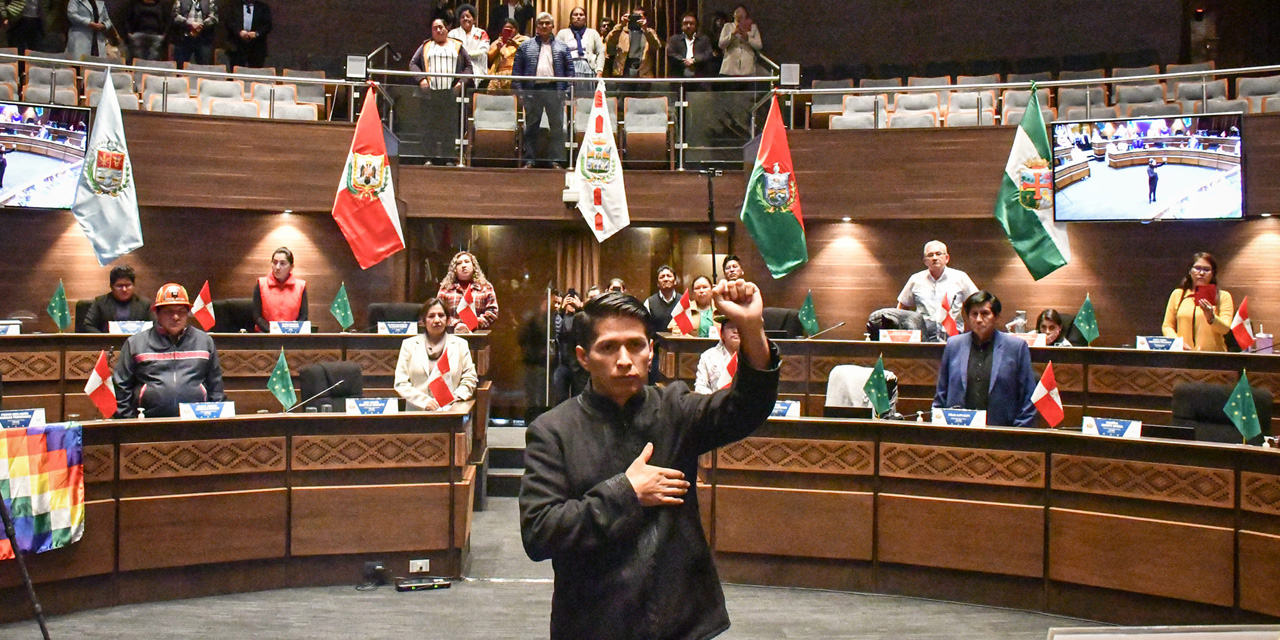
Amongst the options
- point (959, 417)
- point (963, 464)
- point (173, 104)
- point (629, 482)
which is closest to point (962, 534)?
point (963, 464)

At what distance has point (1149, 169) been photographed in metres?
9.38

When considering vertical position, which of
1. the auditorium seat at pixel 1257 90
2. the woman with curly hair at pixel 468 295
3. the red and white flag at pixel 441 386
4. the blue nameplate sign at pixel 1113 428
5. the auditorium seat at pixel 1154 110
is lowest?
the blue nameplate sign at pixel 1113 428

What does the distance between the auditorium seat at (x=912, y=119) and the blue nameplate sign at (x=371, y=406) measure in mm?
6314

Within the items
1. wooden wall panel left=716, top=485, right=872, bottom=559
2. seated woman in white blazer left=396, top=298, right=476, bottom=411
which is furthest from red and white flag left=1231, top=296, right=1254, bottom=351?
seated woman in white blazer left=396, top=298, right=476, bottom=411

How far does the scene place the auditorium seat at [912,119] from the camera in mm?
10336

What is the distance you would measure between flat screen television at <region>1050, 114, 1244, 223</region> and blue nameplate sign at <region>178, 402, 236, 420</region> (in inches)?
273

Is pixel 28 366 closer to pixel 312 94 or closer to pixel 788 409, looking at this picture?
pixel 312 94

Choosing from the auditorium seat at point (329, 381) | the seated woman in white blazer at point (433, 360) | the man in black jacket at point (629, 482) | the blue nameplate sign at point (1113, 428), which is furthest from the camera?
the seated woman in white blazer at point (433, 360)

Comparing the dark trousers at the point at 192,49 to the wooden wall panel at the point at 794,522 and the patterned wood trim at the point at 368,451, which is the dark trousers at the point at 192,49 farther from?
the wooden wall panel at the point at 794,522

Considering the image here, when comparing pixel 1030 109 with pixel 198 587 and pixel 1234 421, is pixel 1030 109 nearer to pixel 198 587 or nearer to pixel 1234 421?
pixel 1234 421

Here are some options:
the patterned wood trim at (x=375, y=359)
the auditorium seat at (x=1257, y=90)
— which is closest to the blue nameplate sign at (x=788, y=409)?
the patterned wood trim at (x=375, y=359)

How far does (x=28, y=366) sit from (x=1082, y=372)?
729 cm

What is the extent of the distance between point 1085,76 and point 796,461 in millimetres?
7665

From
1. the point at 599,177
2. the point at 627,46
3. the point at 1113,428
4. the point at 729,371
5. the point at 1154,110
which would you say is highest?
the point at 627,46
